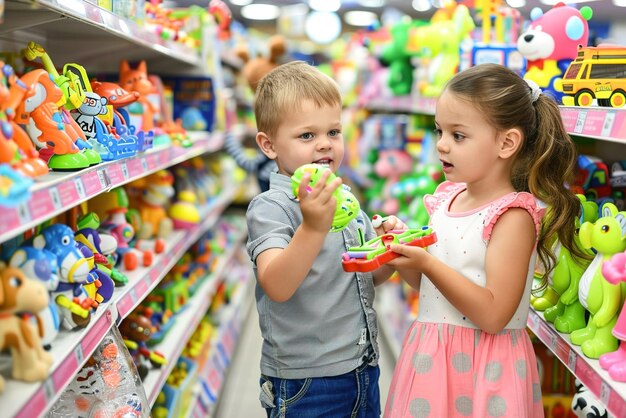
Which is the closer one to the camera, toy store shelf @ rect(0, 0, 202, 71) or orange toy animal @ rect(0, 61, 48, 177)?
orange toy animal @ rect(0, 61, 48, 177)

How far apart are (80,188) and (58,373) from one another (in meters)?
0.40

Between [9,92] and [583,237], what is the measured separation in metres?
1.28

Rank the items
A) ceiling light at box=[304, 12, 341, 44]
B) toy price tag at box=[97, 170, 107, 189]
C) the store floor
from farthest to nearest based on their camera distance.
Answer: ceiling light at box=[304, 12, 341, 44], the store floor, toy price tag at box=[97, 170, 107, 189]

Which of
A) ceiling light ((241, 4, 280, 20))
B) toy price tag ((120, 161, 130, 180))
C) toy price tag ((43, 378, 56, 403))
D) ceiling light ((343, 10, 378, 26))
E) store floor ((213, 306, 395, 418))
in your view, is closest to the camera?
toy price tag ((43, 378, 56, 403))

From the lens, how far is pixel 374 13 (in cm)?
980

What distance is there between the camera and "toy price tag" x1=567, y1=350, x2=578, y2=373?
1530mm

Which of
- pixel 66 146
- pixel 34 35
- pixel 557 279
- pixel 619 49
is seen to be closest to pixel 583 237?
pixel 557 279

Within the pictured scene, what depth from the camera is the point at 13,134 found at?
1.31 m

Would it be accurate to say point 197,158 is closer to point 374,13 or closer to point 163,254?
point 163,254

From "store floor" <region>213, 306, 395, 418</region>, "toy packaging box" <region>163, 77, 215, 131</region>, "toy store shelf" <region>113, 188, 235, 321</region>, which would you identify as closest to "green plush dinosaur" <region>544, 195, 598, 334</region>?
"toy store shelf" <region>113, 188, 235, 321</region>

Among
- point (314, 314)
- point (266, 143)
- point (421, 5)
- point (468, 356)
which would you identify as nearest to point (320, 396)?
point (314, 314)

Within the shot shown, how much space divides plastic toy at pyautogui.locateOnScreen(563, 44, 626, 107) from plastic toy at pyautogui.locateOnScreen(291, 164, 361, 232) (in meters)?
0.74

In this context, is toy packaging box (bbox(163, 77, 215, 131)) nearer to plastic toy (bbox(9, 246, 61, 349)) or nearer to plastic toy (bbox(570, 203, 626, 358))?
plastic toy (bbox(9, 246, 61, 349))

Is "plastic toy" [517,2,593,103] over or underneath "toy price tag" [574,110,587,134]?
over
